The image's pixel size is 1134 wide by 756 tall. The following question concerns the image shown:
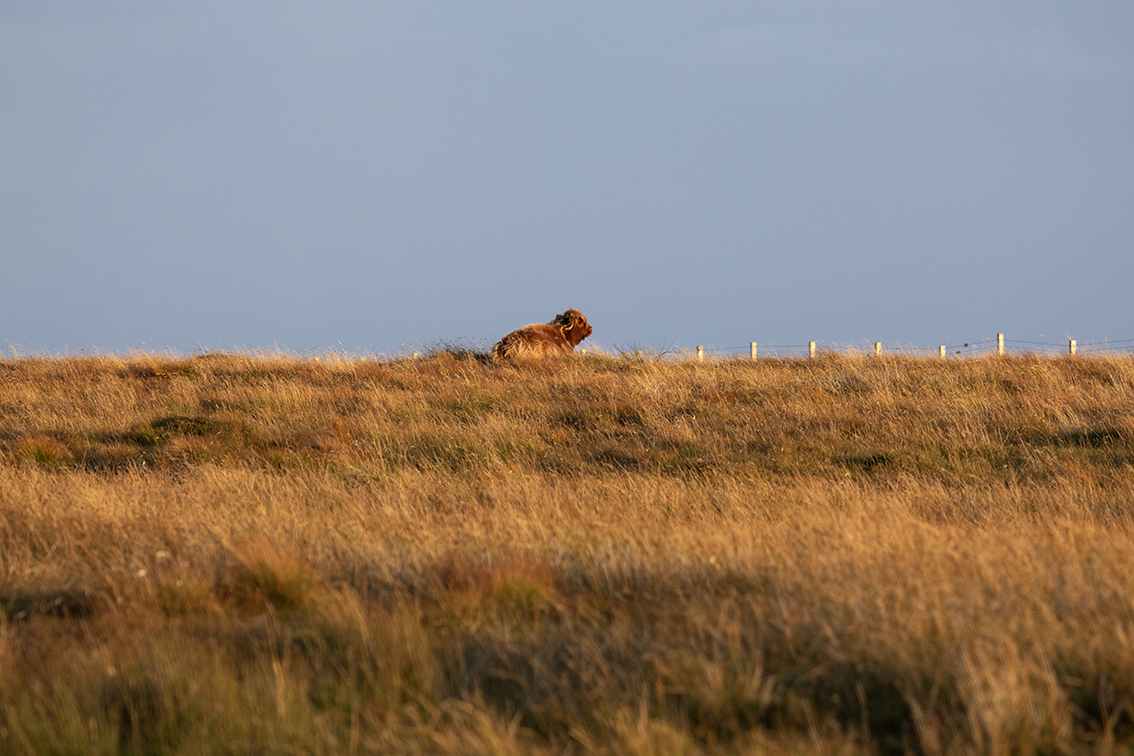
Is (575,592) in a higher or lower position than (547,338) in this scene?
lower

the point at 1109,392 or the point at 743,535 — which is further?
the point at 1109,392

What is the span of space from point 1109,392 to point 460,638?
11.5m

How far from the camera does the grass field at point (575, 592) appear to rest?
291 centimetres

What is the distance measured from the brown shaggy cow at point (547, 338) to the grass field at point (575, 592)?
6.26 m

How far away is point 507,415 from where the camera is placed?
11.6 meters

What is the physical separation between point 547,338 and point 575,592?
12.9 m

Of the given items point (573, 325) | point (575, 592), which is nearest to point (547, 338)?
point (573, 325)

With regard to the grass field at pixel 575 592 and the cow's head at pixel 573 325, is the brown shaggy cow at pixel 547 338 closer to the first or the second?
the cow's head at pixel 573 325

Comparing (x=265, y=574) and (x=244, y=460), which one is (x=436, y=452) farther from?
(x=265, y=574)

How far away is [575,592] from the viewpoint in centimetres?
443

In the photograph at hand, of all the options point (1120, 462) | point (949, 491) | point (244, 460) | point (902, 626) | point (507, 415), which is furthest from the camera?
point (507, 415)

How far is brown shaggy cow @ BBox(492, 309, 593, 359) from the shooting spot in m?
16.5

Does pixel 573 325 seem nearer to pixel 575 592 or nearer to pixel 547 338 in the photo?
pixel 547 338

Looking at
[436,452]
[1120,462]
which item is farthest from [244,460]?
[1120,462]
